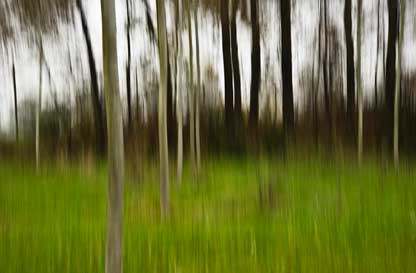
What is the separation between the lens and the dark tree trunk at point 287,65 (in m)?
10.6

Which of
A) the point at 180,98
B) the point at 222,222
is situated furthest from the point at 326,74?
the point at 222,222

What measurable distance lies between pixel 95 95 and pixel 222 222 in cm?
591

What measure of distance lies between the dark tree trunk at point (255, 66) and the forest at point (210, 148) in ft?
0.12

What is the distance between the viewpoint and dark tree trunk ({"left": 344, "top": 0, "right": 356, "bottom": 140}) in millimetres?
10175

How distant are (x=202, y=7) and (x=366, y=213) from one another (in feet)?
19.2

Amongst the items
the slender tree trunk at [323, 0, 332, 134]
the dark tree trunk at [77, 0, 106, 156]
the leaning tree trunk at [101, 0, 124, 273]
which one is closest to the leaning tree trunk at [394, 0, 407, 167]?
the slender tree trunk at [323, 0, 332, 134]

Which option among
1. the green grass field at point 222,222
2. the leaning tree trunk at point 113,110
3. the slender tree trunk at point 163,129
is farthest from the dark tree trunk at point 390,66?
the leaning tree trunk at point 113,110

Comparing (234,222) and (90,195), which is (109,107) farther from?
(90,195)

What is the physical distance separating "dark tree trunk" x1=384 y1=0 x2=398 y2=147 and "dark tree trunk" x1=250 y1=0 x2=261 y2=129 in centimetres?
298

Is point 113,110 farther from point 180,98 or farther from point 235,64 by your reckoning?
point 235,64

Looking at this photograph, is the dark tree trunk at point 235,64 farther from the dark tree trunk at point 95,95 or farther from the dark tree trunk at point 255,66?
the dark tree trunk at point 95,95

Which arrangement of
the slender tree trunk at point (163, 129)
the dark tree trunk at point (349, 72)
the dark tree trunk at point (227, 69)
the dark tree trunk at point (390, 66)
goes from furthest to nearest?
the dark tree trunk at point (227, 69), the dark tree trunk at point (349, 72), the dark tree trunk at point (390, 66), the slender tree trunk at point (163, 129)

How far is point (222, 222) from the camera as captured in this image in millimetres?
4906

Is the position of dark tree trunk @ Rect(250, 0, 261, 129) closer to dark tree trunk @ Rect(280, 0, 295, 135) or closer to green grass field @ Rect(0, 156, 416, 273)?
dark tree trunk @ Rect(280, 0, 295, 135)
